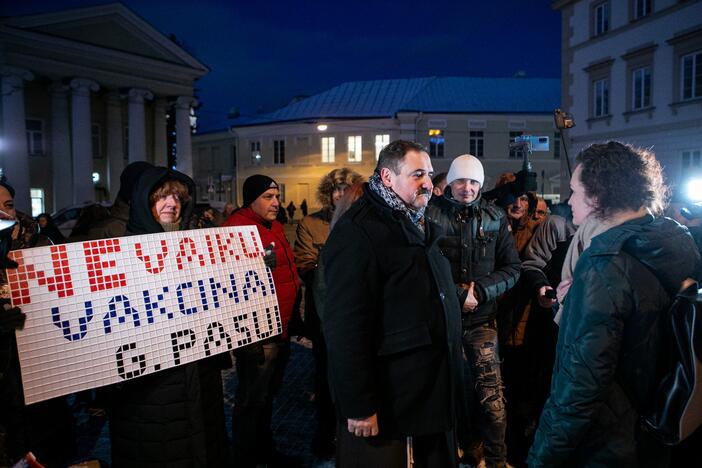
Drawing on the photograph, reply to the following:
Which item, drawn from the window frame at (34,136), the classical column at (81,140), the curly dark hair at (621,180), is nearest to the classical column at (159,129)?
the classical column at (81,140)

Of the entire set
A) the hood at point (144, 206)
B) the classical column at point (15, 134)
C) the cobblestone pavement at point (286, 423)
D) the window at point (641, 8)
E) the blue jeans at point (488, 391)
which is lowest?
the cobblestone pavement at point (286, 423)

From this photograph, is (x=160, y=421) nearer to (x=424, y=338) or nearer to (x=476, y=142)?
(x=424, y=338)

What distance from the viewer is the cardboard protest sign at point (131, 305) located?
2447 millimetres

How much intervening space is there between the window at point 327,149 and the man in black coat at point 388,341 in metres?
43.0

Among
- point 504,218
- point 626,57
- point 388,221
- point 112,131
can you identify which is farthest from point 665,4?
point 112,131

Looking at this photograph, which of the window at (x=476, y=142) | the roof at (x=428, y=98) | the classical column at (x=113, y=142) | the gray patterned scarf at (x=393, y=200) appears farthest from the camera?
the roof at (x=428, y=98)

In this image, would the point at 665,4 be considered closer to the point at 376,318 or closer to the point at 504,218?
→ the point at 504,218

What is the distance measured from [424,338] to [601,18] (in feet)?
88.1

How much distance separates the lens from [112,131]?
33938 millimetres

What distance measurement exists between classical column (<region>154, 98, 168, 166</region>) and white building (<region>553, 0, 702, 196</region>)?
1022 inches

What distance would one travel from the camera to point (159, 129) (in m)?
37.4

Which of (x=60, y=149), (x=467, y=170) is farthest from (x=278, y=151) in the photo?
(x=467, y=170)

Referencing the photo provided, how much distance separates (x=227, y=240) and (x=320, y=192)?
1.81 m

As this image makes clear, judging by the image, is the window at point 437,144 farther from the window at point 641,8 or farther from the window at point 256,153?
the window at point 641,8
